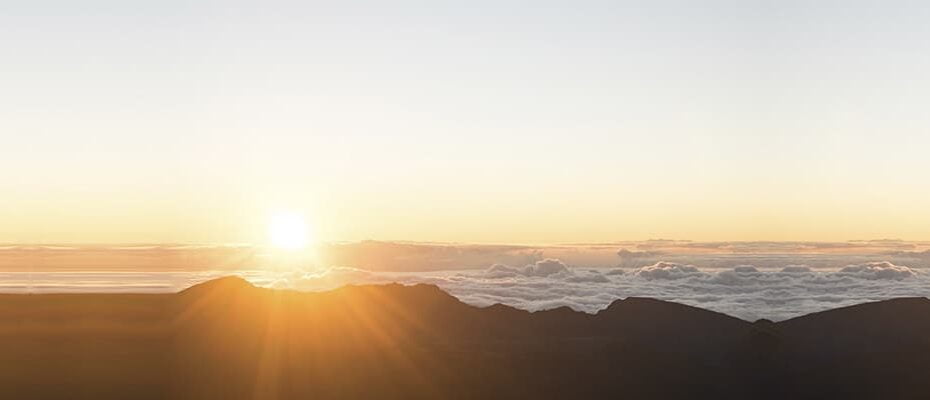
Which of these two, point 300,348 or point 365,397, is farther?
point 300,348

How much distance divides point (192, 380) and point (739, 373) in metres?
102

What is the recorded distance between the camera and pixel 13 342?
426ft

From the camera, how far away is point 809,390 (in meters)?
191

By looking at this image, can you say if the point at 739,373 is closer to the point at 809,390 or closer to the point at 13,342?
the point at 809,390

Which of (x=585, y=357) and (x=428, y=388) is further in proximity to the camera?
(x=585, y=357)

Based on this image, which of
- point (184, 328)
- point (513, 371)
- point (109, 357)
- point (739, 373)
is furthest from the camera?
point (739, 373)

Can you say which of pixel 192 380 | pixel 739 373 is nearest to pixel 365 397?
pixel 192 380

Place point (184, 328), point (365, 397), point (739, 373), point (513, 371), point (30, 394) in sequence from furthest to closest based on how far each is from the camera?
point (739, 373), point (184, 328), point (513, 371), point (365, 397), point (30, 394)

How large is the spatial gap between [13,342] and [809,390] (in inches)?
5185

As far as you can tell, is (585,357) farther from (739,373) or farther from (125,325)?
(125,325)

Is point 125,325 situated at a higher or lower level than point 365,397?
higher

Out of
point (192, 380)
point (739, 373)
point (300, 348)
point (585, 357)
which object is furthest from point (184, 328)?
point (739, 373)

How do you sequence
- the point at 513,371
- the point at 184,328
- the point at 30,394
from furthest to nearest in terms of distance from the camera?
1. the point at 184,328
2. the point at 513,371
3. the point at 30,394

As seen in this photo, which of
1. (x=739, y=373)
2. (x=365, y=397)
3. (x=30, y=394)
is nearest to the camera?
(x=30, y=394)
